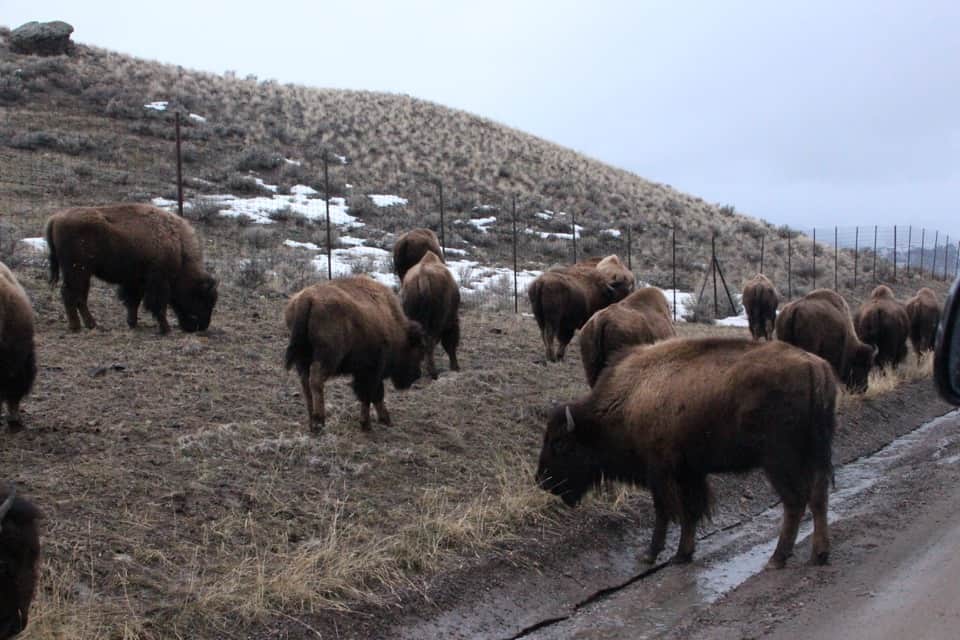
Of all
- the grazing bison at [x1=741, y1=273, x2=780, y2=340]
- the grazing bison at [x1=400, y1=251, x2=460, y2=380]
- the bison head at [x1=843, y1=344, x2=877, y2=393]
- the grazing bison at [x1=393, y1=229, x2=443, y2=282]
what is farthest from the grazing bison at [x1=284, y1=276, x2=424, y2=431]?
the grazing bison at [x1=741, y1=273, x2=780, y2=340]

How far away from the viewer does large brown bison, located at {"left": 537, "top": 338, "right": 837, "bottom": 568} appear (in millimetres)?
7285

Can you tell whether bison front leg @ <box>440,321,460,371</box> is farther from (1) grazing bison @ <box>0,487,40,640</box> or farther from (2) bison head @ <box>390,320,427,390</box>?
(1) grazing bison @ <box>0,487,40,640</box>

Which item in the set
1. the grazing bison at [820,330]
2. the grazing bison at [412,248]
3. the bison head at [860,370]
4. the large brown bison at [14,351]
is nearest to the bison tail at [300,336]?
the large brown bison at [14,351]

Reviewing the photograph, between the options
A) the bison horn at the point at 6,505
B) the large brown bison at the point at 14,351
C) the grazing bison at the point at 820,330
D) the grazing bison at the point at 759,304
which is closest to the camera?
the bison horn at the point at 6,505

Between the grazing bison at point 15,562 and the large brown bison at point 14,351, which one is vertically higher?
the large brown bison at point 14,351

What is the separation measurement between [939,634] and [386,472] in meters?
4.64

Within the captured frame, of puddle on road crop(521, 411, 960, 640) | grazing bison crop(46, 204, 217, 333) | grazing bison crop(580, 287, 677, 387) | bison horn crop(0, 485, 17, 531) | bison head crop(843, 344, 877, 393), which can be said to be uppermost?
grazing bison crop(46, 204, 217, 333)

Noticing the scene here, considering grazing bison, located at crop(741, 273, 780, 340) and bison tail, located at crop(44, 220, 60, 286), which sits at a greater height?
bison tail, located at crop(44, 220, 60, 286)

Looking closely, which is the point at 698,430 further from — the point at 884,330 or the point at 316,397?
the point at 884,330

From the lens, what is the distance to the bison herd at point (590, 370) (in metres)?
7.29

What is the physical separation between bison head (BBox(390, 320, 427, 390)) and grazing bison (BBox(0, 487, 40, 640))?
218 inches

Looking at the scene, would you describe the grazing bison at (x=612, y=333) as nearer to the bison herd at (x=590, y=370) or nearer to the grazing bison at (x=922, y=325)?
the bison herd at (x=590, y=370)

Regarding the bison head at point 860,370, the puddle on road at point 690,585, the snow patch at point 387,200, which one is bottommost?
the puddle on road at point 690,585

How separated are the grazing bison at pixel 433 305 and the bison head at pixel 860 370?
6261 mm
